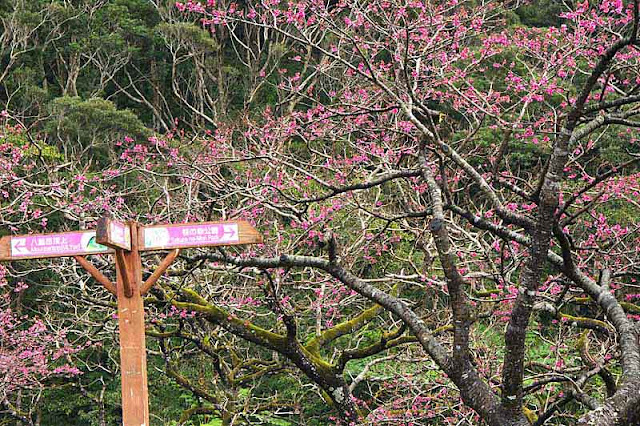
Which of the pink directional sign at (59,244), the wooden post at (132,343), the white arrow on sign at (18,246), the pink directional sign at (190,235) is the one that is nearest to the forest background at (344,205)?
the pink directional sign at (190,235)

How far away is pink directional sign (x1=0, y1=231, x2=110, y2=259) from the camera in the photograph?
4.73m

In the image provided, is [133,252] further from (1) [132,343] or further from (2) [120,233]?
(1) [132,343]

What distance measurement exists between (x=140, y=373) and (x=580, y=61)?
36.0ft

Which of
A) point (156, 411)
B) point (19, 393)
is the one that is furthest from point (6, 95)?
point (156, 411)

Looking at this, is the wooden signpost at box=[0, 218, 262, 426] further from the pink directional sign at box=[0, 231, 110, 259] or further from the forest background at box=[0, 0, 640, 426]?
the forest background at box=[0, 0, 640, 426]

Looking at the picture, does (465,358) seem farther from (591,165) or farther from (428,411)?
(591,165)

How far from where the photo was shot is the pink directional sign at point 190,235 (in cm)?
475

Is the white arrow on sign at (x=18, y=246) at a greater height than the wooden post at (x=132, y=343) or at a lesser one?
greater

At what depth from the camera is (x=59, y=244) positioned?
4.75 meters

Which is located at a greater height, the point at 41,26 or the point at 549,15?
the point at 41,26

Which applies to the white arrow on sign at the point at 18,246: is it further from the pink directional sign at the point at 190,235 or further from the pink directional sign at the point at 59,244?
the pink directional sign at the point at 190,235

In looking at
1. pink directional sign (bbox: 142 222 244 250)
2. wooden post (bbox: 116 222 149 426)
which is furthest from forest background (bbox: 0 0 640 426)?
wooden post (bbox: 116 222 149 426)

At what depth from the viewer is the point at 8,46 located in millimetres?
18500

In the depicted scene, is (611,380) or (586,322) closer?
(611,380)
